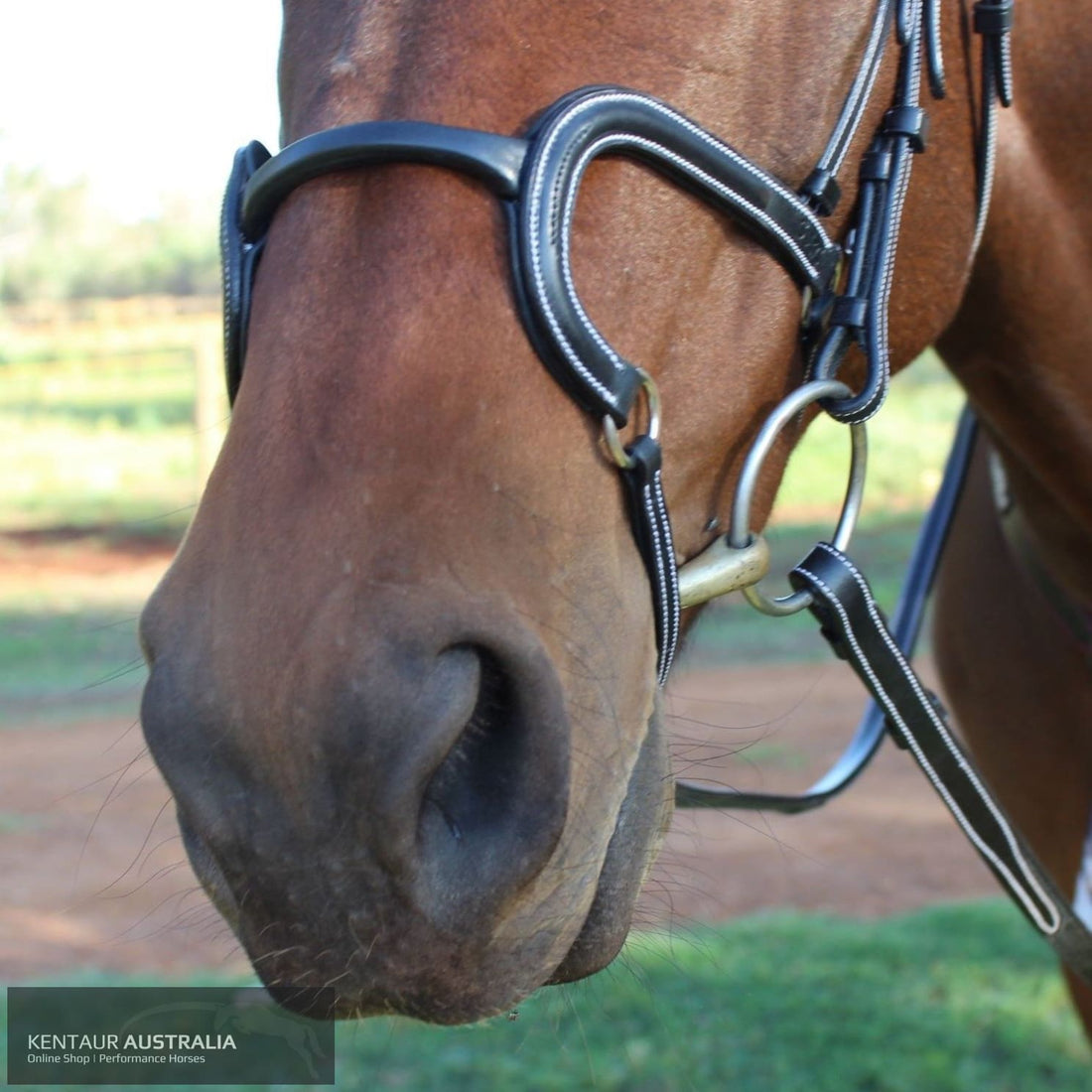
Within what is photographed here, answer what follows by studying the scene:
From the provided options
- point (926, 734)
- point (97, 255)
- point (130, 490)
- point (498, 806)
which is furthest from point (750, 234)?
point (97, 255)

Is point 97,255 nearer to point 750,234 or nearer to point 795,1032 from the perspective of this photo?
point 795,1032

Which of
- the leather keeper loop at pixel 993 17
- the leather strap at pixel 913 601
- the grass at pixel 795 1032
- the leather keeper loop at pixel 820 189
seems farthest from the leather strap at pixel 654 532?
the grass at pixel 795 1032

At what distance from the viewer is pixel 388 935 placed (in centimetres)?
116

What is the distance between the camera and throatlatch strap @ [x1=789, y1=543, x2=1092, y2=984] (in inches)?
62.8

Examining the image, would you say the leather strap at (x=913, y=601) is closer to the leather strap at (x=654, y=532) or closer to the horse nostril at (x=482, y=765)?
the leather strap at (x=654, y=532)

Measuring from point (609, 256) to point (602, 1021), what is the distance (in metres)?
3.42

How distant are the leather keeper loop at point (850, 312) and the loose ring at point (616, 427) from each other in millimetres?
→ 274

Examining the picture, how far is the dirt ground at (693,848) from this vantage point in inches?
208

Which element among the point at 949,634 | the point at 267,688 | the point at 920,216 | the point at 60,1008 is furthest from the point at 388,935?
the point at 60,1008

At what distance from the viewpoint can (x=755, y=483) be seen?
1469 millimetres

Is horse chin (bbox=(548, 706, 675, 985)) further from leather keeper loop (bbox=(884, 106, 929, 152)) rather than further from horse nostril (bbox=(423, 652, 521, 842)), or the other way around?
leather keeper loop (bbox=(884, 106, 929, 152))

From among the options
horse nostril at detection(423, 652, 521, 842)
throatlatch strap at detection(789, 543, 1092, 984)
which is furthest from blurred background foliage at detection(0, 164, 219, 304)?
horse nostril at detection(423, 652, 521, 842)

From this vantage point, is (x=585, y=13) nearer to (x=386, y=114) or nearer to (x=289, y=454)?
(x=386, y=114)

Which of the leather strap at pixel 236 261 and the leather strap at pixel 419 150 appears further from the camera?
the leather strap at pixel 236 261
